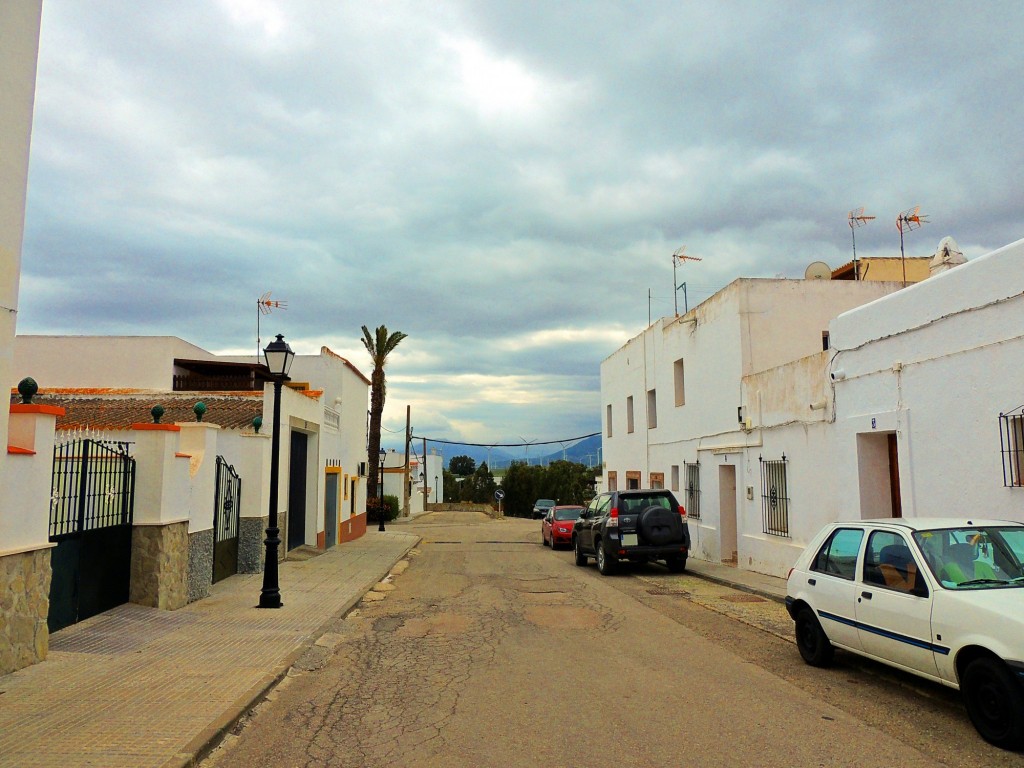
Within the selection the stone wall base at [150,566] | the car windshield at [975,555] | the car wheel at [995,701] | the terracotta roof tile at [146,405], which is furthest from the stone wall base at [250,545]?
the car wheel at [995,701]

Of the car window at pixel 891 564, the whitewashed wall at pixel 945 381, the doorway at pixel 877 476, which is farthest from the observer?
the doorway at pixel 877 476

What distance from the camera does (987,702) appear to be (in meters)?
5.50

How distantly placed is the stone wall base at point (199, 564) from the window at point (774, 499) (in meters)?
10.8

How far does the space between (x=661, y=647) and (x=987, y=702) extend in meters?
3.94

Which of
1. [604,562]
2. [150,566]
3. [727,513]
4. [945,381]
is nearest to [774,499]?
[727,513]

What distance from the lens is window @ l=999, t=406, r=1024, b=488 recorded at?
28.9ft

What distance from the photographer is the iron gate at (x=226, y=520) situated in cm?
1409

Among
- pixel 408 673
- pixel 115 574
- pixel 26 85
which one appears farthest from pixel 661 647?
pixel 26 85

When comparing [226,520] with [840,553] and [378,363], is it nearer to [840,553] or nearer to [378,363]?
[840,553]

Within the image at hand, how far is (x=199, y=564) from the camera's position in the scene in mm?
12062

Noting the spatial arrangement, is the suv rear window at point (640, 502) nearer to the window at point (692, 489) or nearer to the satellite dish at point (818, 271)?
the window at point (692, 489)

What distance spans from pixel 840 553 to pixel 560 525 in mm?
17964

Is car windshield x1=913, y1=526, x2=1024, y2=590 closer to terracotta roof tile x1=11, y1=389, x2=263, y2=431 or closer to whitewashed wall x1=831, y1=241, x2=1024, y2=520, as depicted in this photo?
whitewashed wall x1=831, y1=241, x2=1024, y2=520

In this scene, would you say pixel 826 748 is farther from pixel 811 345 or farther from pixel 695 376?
pixel 695 376
